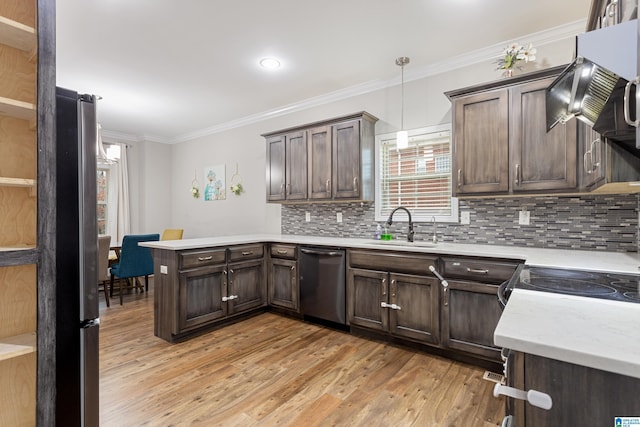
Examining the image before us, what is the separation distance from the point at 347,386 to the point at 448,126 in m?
2.51

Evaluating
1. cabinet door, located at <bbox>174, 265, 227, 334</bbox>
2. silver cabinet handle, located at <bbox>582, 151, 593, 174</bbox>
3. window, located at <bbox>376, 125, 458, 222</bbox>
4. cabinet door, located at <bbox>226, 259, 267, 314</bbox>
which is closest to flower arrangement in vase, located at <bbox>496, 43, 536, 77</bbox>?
window, located at <bbox>376, 125, 458, 222</bbox>

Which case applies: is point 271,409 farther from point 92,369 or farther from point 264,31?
point 264,31

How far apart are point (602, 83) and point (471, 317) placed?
175cm

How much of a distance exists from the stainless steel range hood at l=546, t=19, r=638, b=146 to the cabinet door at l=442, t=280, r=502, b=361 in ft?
4.15

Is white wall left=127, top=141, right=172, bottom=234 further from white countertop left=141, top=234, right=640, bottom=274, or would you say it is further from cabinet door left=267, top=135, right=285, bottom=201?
white countertop left=141, top=234, right=640, bottom=274

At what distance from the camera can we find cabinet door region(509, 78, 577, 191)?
7.40 ft

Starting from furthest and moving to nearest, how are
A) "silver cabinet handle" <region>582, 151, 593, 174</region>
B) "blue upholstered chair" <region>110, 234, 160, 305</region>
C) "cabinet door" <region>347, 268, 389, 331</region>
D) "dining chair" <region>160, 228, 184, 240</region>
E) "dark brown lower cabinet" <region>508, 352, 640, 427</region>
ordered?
"dining chair" <region>160, 228, 184, 240</region> < "blue upholstered chair" <region>110, 234, 160, 305</region> < "cabinet door" <region>347, 268, 389, 331</region> < "silver cabinet handle" <region>582, 151, 593, 174</region> < "dark brown lower cabinet" <region>508, 352, 640, 427</region>

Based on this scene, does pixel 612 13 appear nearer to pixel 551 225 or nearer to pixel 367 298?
pixel 551 225

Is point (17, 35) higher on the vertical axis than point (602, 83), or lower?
higher

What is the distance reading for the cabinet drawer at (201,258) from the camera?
9.55 feet

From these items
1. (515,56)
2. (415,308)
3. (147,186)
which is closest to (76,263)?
(415,308)

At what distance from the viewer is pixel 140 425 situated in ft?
5.75

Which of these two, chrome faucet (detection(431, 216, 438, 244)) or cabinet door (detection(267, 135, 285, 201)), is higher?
cabinet door (detection(267, 135, 285, 201))

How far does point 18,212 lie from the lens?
128 cm
